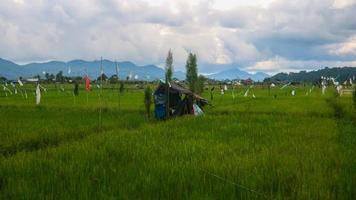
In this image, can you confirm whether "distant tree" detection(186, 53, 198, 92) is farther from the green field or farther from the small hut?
the green field

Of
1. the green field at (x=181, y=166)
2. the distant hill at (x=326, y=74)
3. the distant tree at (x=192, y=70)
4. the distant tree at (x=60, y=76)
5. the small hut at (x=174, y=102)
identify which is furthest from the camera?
the distant hill at (x=326, y=74)

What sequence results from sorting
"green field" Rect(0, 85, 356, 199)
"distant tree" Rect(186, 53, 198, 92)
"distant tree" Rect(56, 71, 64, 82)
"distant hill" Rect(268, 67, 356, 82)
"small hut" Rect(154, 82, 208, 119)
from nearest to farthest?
"green field" Rect(0, 85, 356, 199)
"small hut" Rect(154, 82, 208, 119)
"distant tree" Rect(186, 53, 198, 92)
"distant tree" Rect(56, 71, 64, 82)
"distant hill" Rect(268, 67, 356, 82)

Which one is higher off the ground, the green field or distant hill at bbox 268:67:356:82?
distant hill at bbox 268:67:356:82

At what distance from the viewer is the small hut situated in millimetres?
18969

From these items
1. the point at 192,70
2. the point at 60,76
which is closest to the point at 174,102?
the point at 192,70

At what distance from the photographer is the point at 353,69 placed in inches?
6747

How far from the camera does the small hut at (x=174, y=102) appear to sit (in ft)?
62.2

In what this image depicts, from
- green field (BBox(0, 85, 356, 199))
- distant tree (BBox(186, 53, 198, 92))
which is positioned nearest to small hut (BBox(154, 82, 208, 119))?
green field (BBox(0, 85, 356, 199))

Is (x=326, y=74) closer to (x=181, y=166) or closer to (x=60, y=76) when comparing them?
(x=60, y=76)

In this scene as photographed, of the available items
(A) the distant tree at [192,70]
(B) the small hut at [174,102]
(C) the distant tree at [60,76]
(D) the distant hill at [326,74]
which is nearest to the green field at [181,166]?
(B) the small hut at [174,102]

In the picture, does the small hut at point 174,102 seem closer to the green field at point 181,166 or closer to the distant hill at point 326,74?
the green field at point 181,166

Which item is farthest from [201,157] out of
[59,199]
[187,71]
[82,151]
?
[187,71]

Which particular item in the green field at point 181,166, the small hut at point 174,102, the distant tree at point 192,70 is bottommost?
the green field at point 181,166

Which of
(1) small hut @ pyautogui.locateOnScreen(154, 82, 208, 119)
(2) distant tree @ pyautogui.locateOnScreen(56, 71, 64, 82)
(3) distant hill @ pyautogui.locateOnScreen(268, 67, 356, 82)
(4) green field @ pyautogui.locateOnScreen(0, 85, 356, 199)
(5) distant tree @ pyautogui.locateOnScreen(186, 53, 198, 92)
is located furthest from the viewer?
(3) distant hill @ pyautogui.locateOnScreen(268, 67, 356, 82)
